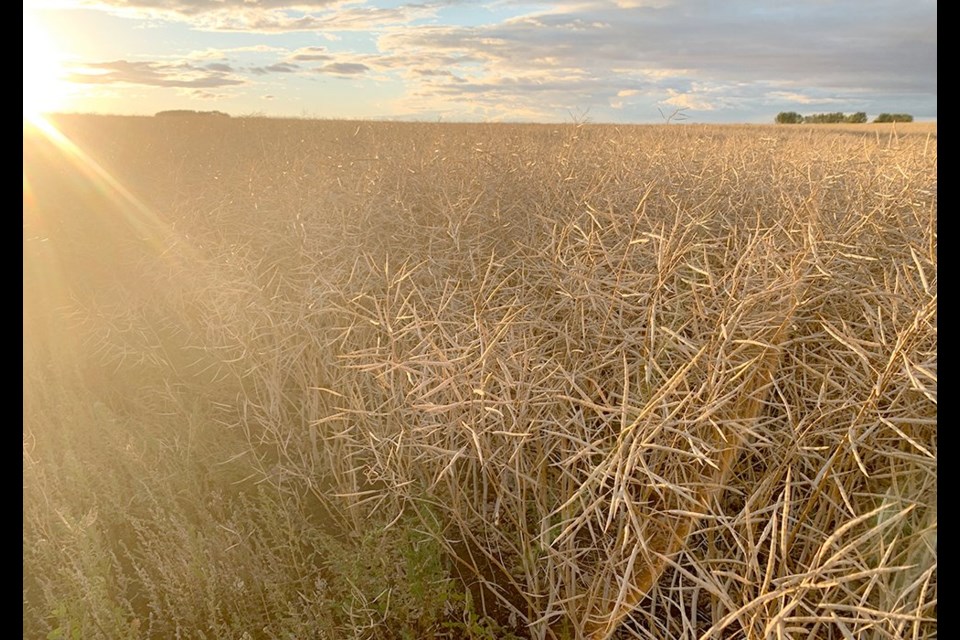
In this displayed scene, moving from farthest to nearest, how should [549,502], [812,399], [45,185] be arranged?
1. [45,185]
2. [549,502]
3. [812,399]

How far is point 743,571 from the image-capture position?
5.59 ft

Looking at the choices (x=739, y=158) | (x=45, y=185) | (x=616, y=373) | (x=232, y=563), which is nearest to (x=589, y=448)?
(x=616, y=373)

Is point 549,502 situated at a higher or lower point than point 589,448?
lower

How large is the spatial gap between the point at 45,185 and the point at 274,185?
696cm

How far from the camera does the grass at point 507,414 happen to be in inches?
65.7

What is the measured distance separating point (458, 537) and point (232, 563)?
88cm

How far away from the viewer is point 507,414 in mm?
2074

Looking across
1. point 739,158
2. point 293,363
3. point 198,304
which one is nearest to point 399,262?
point 293,363

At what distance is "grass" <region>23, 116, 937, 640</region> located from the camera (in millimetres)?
1669

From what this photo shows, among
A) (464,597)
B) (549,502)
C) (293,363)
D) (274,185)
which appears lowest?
(464,597)

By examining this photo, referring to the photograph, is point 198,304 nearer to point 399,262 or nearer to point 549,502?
point 399,262

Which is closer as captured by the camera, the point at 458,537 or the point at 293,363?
the point at 458,537
